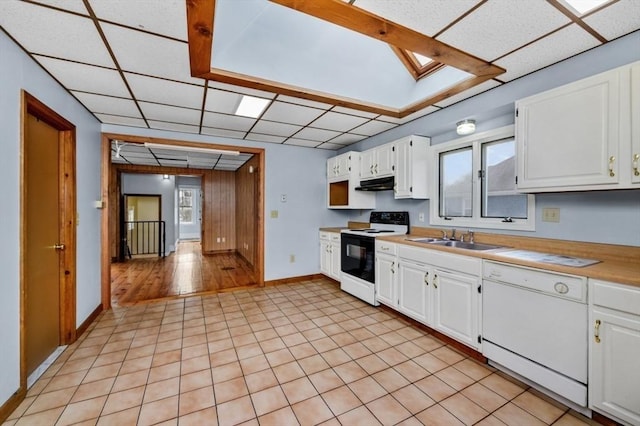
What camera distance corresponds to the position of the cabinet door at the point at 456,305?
2201 millimetres

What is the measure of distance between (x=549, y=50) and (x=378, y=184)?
84.7 inches

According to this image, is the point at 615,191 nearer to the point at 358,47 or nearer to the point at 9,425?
the point at 358,47

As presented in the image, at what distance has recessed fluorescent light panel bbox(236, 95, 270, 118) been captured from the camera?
2.73 metres

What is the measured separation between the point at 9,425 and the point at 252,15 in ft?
10.6

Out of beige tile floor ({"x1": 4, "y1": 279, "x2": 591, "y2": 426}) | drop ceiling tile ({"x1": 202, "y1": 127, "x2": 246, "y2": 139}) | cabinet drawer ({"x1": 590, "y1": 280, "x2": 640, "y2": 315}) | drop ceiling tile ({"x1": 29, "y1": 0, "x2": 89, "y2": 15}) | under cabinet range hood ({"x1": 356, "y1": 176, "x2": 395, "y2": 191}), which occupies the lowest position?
beige tile floor ({"x1": 4, "y1": 279, "x2": 591, "y2": 426})

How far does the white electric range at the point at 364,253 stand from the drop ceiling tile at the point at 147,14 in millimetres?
2777

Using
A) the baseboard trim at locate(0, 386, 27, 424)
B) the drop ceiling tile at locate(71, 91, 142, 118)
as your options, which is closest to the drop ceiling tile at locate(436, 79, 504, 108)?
the drop ceiling tile at locate(71, 91, 142, 118)

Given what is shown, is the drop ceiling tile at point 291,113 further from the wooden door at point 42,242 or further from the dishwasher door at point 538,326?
the dishwasher door at point 538,326

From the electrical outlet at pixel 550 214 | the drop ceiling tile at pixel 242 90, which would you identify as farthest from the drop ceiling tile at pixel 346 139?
the electrical outlet at pixel 550 214

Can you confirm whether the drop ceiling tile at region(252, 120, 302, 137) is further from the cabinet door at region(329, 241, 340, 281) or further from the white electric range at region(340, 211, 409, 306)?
the cabinet door at region(329, 241, 340, 281)

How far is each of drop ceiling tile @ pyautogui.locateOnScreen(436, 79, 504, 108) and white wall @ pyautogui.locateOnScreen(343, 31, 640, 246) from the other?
0.06 meters

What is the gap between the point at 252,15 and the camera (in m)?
2.17

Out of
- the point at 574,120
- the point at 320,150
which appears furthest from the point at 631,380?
the point at 320,150

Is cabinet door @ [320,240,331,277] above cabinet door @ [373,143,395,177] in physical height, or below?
below
